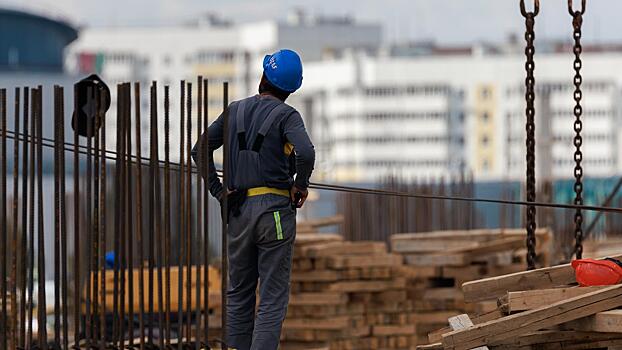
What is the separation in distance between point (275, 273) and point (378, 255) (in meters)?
6.76

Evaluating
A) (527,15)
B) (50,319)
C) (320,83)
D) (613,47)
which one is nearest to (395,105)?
(320,83)

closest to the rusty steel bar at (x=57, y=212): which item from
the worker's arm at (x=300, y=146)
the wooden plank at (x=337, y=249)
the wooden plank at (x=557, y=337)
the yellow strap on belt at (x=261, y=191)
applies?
the yellow strap on belt at (x=261, y=191)

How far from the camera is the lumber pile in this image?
15.0m

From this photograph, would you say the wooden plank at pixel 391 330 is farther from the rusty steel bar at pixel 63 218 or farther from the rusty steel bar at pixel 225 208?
the rusty steel bar at pixel 225 208

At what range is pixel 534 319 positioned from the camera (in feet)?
26.8

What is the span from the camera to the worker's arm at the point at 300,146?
8711mm

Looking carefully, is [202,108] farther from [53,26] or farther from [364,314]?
[53,26]

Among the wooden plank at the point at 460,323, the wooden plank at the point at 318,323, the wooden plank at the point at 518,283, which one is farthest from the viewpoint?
the wooden plank at the point at 318,323

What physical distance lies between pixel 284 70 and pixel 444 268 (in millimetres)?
7303

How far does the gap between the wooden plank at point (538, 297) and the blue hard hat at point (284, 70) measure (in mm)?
1598

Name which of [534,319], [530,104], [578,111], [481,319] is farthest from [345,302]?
[534,319]

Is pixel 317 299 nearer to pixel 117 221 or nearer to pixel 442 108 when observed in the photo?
pixel 117 221

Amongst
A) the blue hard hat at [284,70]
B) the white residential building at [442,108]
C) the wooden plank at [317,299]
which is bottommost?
the wooden plank at [317,299]

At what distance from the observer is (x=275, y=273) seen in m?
8.95
